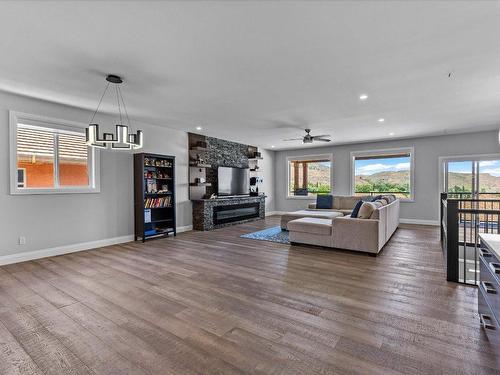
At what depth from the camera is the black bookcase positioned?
5555 millimetres

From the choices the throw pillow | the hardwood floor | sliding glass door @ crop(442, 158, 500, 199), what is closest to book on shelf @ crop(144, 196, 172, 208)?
the hardwood floor

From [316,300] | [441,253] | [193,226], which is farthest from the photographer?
[193,226]

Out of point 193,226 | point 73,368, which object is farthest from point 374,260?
point 193,226

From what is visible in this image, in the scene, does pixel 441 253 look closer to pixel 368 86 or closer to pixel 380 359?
pixel 368 86

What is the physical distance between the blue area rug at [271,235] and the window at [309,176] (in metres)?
3.81

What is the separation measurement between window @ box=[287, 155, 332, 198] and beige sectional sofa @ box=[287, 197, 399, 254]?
15.0 feet

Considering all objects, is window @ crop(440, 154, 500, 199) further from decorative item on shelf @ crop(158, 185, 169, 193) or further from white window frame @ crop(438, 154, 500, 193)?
decorative item on shelf @ crop(158, 185, 169, 193)

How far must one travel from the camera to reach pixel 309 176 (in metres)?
10.1

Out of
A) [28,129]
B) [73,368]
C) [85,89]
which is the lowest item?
[73,368]

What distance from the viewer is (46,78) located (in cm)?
344

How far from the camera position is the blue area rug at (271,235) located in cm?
556

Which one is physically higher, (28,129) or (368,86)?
(368,86)

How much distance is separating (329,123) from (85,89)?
4.85 m

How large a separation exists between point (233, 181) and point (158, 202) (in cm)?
280
